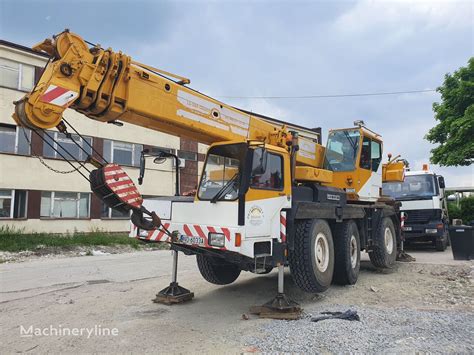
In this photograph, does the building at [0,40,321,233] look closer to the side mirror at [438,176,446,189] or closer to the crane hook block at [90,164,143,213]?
the side mirror at [438,176,446,189]

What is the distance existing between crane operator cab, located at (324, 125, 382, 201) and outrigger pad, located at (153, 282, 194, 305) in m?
3.89

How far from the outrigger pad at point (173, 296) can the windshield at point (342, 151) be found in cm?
413

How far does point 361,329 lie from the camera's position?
5195mm

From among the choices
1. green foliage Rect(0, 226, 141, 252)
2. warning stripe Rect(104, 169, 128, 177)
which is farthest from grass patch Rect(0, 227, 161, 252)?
warning stripe Rect(104, 169, 128, 177)

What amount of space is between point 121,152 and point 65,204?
148 inches

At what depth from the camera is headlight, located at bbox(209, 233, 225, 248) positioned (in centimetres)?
561

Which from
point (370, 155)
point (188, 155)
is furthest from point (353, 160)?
point (188, 155)

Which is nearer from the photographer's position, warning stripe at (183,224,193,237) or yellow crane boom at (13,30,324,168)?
yellow crane boom at (13,30,324,168)

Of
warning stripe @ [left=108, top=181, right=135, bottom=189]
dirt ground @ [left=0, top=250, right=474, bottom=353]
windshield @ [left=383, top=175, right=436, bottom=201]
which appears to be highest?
windshield @ [left=383, top=175, right=436, bottom=201]

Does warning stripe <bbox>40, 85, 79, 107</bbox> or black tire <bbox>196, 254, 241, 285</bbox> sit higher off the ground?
warning stripe <bbox>40, 85, 79, 107</bbox>

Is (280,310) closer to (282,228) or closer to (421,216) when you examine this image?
(282,228)

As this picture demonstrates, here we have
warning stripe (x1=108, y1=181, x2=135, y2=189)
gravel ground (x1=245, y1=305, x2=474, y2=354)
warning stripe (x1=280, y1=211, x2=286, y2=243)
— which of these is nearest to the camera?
gravel ground (x1=245, y1=305, x2=474, y2=354)

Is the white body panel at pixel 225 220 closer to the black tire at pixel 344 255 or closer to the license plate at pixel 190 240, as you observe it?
the license plate at pixel 190 240

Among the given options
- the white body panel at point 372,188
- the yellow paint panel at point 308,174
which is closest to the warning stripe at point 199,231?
the yellow paint panel at point 308,174
